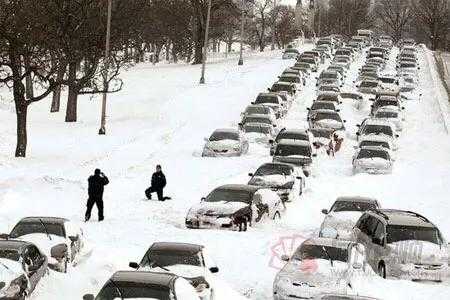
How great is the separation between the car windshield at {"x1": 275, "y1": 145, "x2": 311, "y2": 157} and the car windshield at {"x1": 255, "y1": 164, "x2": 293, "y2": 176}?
14.1 feet

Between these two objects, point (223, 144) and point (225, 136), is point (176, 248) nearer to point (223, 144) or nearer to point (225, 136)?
point (223, 144)

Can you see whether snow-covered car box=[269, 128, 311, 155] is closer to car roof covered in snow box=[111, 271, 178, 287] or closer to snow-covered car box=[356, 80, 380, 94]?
snow-covered car box=[356, 80, 380, 94]

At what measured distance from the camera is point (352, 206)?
23719 millimetres

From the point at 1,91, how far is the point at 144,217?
53905mm

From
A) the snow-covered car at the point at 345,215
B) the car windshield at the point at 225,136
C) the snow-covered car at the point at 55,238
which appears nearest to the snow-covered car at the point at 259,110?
the car windshield at the point at 225,136

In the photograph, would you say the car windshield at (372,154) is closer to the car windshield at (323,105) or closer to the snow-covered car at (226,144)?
the snow-covered car at (226,144)

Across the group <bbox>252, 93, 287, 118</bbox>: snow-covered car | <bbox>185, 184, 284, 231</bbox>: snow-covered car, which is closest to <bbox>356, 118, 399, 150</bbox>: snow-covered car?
<bbox>252, 93, 287, 118</bbox>: snow-covered car

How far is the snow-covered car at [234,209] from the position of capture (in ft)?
74.4

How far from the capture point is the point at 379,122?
41406 mm

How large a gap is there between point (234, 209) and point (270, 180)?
5.50 m

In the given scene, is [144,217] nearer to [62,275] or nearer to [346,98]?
[62,275]

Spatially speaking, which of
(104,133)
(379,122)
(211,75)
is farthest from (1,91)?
(379,122)

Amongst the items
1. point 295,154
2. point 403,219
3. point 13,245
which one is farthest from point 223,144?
point 13,245

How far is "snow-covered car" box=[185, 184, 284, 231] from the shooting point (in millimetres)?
22686
